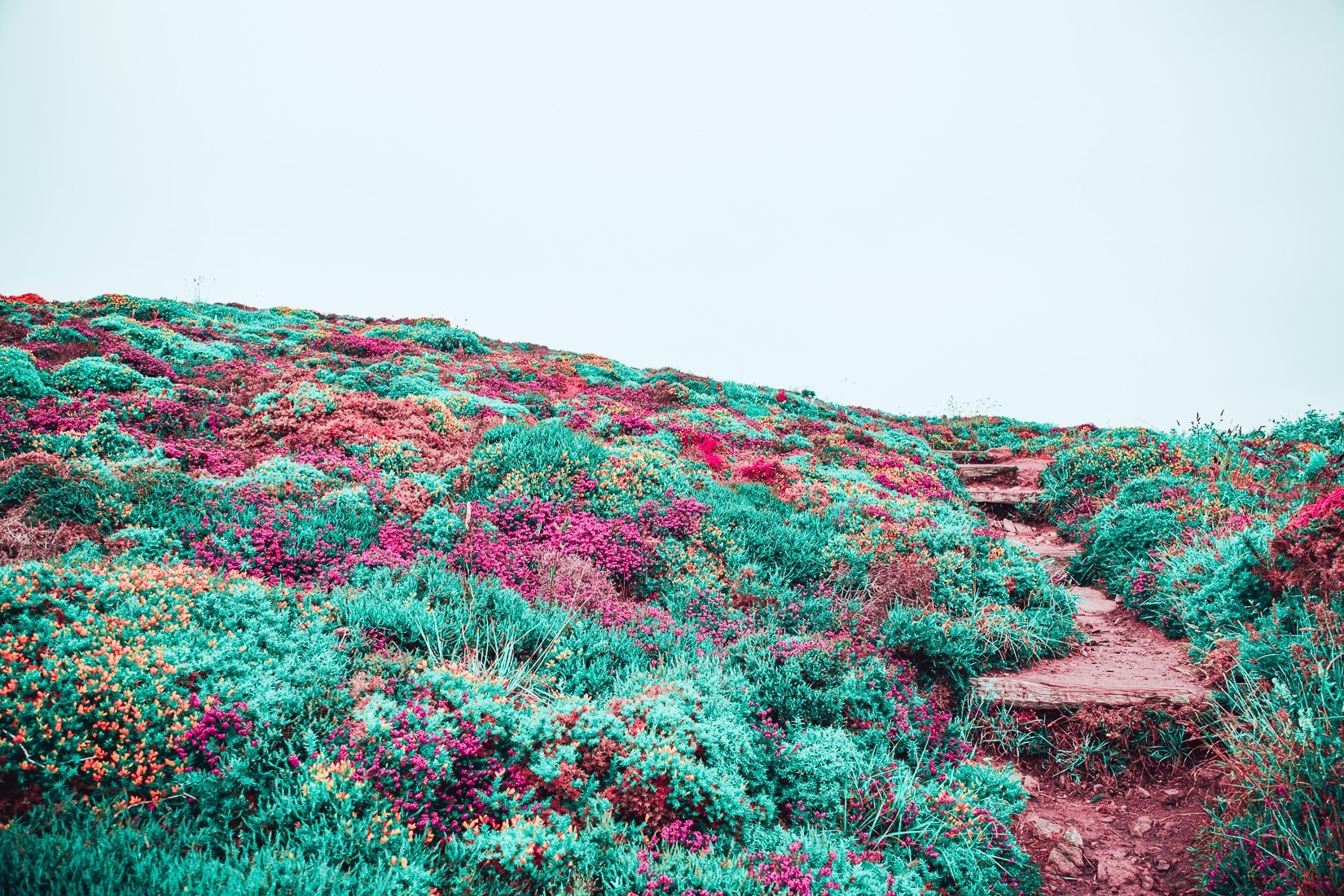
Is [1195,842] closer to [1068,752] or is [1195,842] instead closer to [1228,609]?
[1068,752]

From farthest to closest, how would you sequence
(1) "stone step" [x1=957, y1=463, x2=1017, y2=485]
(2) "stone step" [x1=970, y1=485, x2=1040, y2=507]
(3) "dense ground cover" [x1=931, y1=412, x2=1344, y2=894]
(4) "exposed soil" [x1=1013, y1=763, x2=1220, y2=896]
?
(1) "stone step" [x1=957, y1=463, x2=1017, y2=485], (2) "stone step" [x1=970, y1=485, x2=1040, y2=507], (4) "exposed soil" [x1=1013, y1=763, x2=1220, y2=896], (3) "dense ground cover" [x1=931, y1=412, x2=1344, y2=894]

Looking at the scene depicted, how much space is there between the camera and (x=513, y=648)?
471 centimetres

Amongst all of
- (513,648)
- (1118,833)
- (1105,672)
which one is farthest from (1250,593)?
(513,648)

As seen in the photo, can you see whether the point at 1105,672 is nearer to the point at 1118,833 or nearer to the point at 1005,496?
the point at 1118,833

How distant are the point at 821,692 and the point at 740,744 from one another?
1.13 m

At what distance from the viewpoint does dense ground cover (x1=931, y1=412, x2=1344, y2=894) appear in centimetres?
338

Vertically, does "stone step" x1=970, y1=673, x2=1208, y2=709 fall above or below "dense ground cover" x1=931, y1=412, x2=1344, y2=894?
below

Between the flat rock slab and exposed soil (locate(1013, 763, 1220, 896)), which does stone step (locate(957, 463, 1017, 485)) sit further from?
exposed soil (locate(1013, 763, 1220, 896))

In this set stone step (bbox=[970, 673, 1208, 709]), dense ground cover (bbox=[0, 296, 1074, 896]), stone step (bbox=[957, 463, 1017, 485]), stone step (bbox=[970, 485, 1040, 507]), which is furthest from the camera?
stone step (bbox=[957, 463, 1017, 485])

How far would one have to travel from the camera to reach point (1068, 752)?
16.9ft

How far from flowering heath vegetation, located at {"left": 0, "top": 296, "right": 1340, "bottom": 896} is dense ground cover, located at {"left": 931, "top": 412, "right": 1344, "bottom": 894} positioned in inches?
1.7

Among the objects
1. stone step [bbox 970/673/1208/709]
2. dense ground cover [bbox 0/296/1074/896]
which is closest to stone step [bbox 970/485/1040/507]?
dense ground cover [bbox 0/296/1074/896]

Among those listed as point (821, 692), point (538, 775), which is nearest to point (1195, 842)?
point (821, 692)

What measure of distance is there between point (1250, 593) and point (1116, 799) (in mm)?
2682
